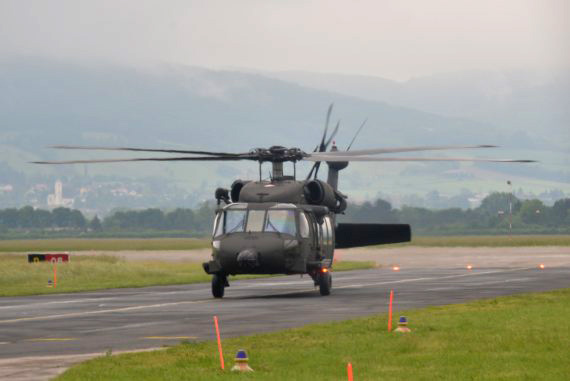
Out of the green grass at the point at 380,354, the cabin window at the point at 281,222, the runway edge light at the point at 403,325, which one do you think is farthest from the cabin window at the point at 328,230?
the runway edge light at the point at 403,325

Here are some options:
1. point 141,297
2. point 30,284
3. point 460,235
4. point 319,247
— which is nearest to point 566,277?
point 319,247

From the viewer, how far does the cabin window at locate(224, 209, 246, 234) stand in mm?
37688

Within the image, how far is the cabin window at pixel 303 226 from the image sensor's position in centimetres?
3800

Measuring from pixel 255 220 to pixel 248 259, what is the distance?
1.63m

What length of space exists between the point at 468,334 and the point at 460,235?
552 ft

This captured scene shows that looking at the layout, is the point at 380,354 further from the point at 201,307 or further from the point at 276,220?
the point at 276,220

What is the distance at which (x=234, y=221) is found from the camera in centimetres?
3788

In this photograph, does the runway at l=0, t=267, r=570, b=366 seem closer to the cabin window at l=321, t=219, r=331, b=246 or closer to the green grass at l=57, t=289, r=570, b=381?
the cabin window at l=321, t=219, r=331, b=246

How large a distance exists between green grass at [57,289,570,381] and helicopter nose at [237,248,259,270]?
350 inches

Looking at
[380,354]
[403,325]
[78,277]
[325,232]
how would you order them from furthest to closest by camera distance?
1. [78,277]
2. [325,232]
3. [403,325]
4. [380,354]

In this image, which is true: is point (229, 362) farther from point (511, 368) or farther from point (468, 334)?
point (468, 334)

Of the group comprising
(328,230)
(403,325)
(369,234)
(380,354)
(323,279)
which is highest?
(328,230)

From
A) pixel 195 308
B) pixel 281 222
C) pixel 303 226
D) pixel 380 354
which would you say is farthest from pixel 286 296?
pixel 380 354

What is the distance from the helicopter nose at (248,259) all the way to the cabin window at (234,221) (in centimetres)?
104
